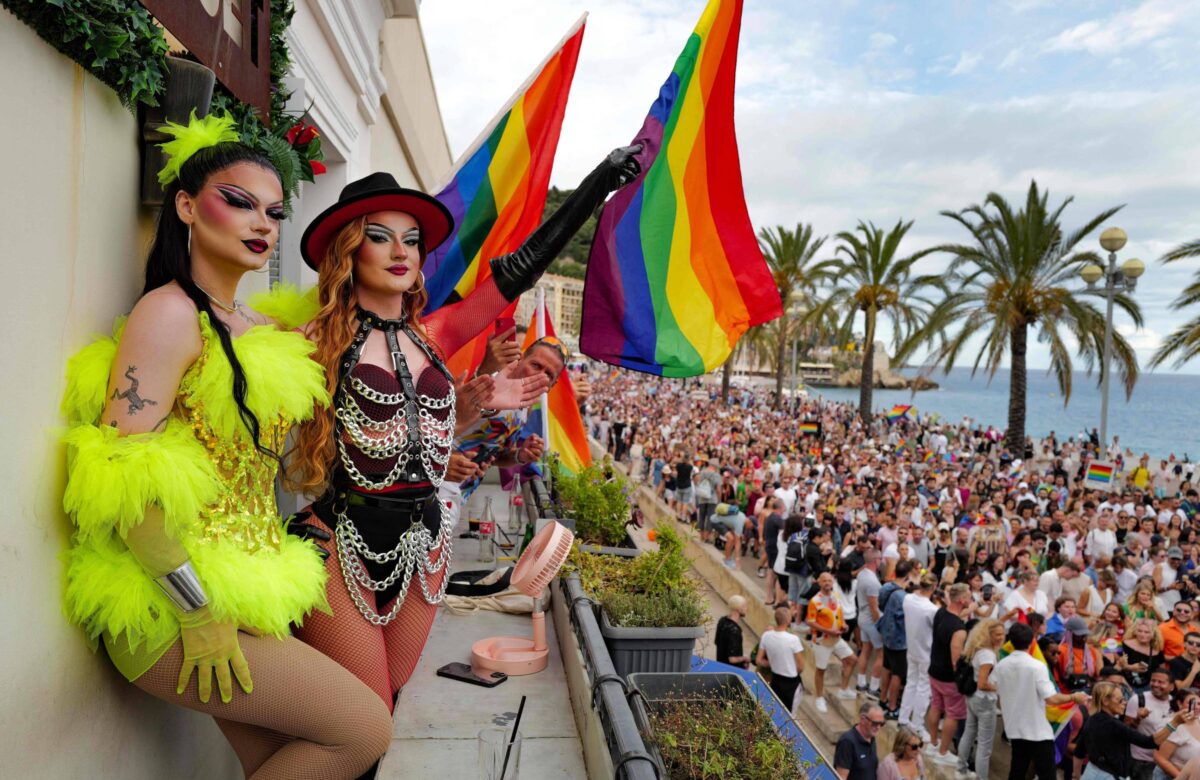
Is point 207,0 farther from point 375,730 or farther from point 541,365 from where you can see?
point 375,730

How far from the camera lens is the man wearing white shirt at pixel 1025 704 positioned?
7129 millimetres

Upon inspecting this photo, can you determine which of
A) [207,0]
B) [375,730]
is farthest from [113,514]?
[207,0]

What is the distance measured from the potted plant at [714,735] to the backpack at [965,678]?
5.13 meters

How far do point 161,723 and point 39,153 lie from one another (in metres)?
1.76

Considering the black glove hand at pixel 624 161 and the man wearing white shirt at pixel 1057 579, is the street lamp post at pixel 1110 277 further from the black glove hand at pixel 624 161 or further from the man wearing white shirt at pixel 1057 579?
the black glove hand at pixel 624 161

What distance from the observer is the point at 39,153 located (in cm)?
190

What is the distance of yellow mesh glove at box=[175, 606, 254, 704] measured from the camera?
6.95 ft

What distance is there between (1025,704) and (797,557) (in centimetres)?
426

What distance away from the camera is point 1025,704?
7145mm

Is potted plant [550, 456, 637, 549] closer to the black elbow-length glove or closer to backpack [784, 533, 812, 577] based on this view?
the black elbow-length glove

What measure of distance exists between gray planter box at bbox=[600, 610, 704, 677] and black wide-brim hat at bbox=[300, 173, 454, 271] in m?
2.06

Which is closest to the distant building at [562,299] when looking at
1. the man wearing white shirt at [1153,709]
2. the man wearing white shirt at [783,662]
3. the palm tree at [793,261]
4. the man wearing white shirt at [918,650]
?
the palm tree at [793,261]

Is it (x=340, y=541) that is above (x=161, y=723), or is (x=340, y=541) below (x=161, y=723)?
above

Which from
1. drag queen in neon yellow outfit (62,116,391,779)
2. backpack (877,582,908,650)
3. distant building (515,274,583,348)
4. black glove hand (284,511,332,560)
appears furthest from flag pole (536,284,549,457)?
distant building (515,274,583,348)
